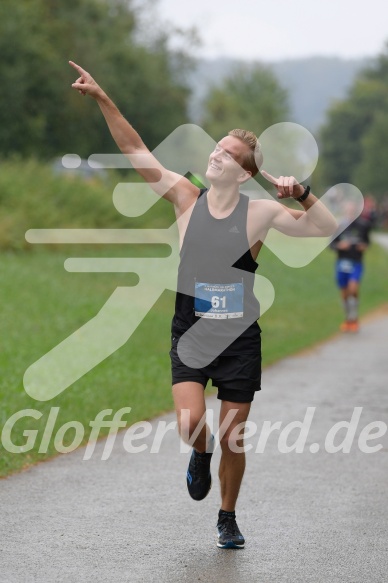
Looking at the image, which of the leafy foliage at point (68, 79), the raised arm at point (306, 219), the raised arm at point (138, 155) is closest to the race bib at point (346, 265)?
the raised arm at point (306, 219)

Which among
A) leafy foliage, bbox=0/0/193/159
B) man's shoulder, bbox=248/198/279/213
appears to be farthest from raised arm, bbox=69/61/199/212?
leafy foliage, bbox=0/0/193/159

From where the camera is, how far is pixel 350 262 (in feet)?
64.0

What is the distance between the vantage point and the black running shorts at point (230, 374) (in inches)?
231

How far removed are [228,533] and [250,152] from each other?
1.92 m

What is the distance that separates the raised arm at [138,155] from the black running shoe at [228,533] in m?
1.59

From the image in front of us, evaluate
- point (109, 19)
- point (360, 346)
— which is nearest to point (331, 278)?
point (360, 346)

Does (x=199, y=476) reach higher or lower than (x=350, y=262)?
higher

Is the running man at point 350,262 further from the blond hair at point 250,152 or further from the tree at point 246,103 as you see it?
the tree at point 246,103

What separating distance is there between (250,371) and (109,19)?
58.1 m

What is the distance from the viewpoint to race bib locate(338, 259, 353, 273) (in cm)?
1950

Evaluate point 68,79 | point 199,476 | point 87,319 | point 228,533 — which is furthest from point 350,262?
point 68,79

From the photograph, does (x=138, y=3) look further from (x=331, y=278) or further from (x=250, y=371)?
(x=250, y=371)

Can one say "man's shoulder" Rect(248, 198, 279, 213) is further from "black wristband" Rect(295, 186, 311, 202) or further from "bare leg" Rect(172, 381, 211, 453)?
"bare leg" Rect(172, 381, 211, 453)

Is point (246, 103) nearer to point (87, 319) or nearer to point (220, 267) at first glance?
point (87, 319)
